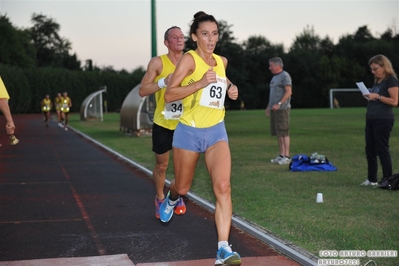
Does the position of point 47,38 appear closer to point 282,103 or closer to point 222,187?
point 282,103

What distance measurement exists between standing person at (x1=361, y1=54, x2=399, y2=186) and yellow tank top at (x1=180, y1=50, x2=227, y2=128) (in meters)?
4.96

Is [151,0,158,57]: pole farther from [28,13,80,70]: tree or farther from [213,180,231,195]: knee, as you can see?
[28,13,80,70]: tree

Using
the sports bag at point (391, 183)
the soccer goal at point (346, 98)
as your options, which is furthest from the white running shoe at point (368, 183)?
the soccer goal at point (346, 98)

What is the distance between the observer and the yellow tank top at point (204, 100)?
262 inches

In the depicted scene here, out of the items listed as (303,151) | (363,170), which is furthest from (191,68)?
(303,151)

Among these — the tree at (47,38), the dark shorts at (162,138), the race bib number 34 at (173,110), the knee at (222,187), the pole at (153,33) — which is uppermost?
the tree at (47,38)

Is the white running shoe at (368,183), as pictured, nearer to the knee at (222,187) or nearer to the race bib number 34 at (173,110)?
the race bib number 34 at (173,110)

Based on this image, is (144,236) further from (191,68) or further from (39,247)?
(191,68)

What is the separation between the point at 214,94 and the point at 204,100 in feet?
0.36

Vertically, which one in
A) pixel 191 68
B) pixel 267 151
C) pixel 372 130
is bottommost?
pixel 267 151

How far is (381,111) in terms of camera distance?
36.9 ft

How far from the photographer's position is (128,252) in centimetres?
717

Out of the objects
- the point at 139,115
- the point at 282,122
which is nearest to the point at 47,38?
the point at 139,115

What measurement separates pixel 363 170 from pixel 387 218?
18.2ft
